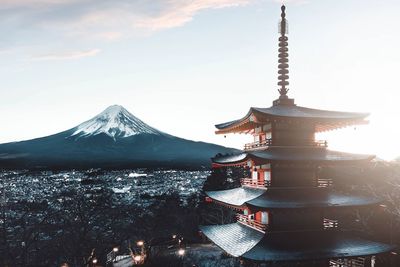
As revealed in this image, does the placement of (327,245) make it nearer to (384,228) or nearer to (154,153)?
(384,228)

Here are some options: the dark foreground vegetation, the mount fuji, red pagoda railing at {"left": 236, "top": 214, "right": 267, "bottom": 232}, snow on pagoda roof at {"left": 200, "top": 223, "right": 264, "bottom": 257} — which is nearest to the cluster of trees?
the dark foreground vegetation

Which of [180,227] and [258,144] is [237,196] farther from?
[180,227]

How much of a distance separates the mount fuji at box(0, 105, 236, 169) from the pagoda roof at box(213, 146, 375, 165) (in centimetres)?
9750

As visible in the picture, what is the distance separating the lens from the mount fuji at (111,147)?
408ft

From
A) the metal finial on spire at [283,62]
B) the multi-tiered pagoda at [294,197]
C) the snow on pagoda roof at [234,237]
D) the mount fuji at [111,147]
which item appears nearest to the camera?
the multi-tiered pagoda at [294,197]

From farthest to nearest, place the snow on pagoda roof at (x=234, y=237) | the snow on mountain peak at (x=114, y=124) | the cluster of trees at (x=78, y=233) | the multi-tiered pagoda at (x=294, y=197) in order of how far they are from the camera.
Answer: the snow on mountain peak at (x=114, y=124) < the cluster of trees at (x=78, y=233) < the snow on pagoda roof at (x=234, y=237) < the multi-tiered pagoda at (x=294, y=197)

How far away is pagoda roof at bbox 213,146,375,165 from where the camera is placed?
63.0 ft

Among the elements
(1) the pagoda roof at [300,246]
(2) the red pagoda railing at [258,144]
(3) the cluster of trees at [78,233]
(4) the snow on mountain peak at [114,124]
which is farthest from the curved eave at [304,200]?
(4) the snow on mountain peak at [114,124]

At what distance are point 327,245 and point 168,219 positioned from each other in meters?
32.2

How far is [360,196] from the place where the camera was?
20.8 meters

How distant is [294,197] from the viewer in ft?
64.1

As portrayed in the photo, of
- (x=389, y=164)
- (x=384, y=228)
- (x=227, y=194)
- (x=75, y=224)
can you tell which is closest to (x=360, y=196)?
(x=227, y=194)

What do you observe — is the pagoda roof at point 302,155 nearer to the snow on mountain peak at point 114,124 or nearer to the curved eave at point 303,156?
the curved eave at point 303,156

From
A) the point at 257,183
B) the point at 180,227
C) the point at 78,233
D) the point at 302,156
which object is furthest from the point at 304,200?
the point at 180,227
